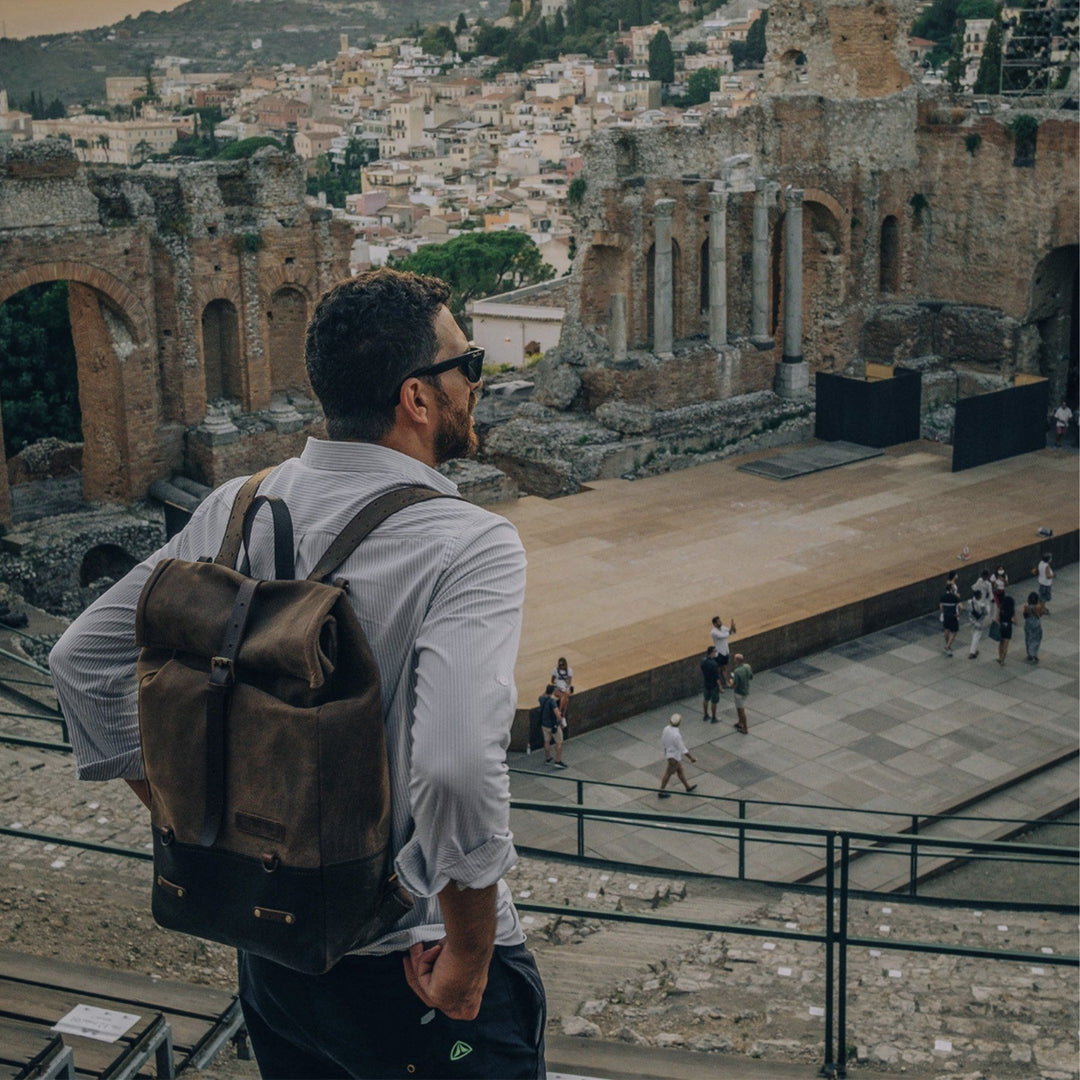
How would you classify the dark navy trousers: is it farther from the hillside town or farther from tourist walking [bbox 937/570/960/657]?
the hillside town

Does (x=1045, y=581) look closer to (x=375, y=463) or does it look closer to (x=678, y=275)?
(x=678, y=275)

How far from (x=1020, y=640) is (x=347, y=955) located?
61.3 feet

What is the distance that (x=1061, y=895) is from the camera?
46.9 feet

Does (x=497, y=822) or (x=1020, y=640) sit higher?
(x=497, y=822)

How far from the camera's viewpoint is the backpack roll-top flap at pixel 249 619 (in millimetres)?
2736

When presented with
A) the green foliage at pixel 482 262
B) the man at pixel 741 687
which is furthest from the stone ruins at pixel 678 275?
the green foliage at pixel 482 262

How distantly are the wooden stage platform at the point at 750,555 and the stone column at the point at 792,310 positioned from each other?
263 cm

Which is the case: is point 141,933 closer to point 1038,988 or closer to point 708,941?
point 708,941

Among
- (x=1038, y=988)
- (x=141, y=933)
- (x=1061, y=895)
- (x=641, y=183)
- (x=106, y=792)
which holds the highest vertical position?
(x=641, y=183)

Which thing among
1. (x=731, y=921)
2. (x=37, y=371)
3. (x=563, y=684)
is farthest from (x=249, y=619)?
(x=37, y=371)

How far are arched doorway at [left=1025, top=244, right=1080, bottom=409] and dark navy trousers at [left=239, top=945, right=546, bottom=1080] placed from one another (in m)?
29.6

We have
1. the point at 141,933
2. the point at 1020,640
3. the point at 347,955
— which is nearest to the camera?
the point at 347,955

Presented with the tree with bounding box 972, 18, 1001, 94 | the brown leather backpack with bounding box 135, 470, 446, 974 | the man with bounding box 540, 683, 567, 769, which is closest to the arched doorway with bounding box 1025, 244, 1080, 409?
the man with bounding box 540, 683, 567, 769

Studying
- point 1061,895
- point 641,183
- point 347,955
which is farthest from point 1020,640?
point 347,955
